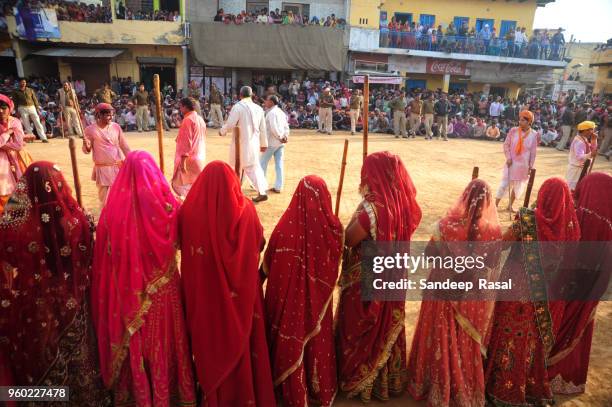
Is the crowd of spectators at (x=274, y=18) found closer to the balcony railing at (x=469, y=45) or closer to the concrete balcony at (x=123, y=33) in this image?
the concrete balcony at (x=123, y=33)

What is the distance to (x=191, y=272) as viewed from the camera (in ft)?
8.18

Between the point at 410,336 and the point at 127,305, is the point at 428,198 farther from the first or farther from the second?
the point at 127,305

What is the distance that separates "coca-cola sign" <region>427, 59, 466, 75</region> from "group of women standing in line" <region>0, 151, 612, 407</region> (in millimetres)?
23245

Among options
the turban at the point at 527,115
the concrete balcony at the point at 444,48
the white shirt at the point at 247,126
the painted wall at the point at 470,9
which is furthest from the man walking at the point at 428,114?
the white shirt at the point at 247,126

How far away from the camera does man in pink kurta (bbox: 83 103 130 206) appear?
5.14 metres

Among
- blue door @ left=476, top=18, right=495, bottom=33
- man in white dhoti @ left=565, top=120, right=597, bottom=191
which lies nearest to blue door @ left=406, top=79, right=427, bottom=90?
blue door @ left=476, top=18, right=495, bottom=33

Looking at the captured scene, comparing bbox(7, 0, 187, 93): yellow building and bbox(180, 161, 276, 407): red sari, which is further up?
bbox(7, 0, 187, 93): yellow building

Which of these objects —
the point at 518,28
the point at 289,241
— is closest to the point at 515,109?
the point at 518,28

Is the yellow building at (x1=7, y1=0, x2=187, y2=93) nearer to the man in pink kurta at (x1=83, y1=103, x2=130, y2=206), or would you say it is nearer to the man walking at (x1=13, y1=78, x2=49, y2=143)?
the man walking at (x1=13, y1=78, x2=49, y2=143)

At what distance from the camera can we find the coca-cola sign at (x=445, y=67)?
24.2 m

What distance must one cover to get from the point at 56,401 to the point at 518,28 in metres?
29.1

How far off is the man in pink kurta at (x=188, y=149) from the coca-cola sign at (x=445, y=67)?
69.3ft

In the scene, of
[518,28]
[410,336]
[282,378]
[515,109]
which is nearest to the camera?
[282,378]

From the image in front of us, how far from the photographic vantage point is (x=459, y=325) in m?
2.73
